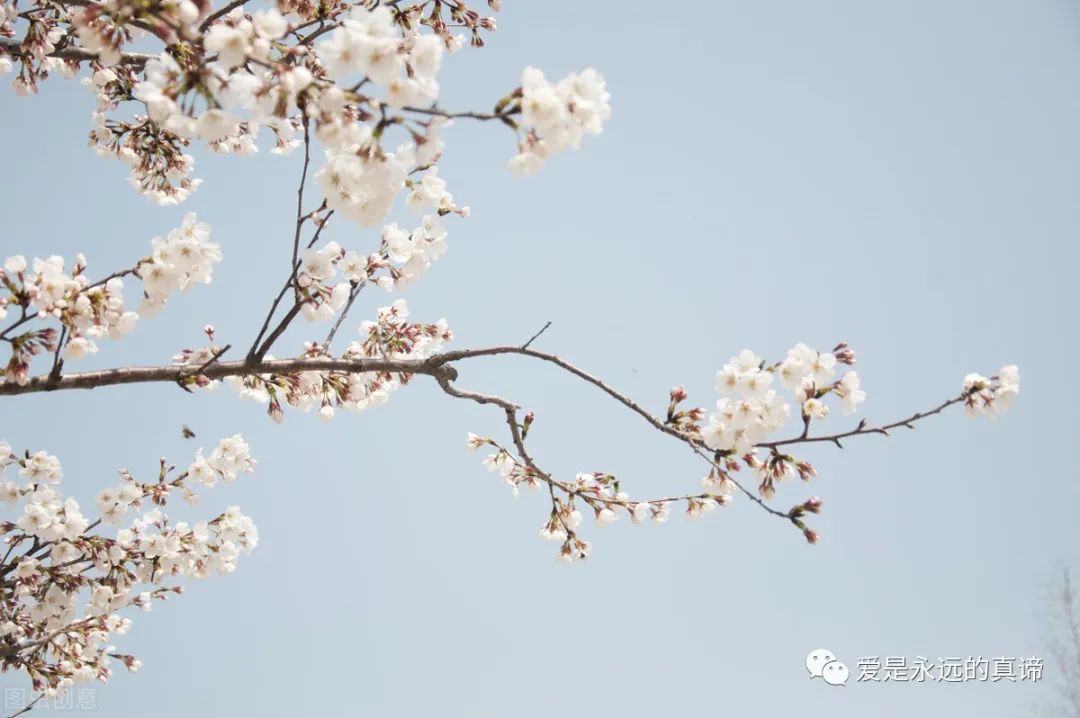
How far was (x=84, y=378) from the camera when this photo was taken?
2840 mm

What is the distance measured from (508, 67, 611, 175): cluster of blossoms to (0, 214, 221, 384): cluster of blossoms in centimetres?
148

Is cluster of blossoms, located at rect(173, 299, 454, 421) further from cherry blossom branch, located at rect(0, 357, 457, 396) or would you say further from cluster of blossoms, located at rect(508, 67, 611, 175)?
cluster of blossoms, located at rect(508, 67, 611, 175)

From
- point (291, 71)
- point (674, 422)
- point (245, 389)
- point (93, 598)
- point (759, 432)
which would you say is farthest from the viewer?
point (93, 598)

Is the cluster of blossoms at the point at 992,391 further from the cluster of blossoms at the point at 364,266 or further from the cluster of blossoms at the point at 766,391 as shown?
the cluster of blossoms at the point at 364,266

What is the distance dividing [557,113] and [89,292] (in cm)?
196

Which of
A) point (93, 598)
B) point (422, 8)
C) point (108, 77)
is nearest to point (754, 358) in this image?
point (422, 8)

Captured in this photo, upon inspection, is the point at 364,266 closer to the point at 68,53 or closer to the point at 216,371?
the point at 216,371

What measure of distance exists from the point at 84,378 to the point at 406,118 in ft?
6.20

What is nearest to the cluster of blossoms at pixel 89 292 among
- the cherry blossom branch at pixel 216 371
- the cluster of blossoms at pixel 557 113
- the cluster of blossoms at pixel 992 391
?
the cherry blossom branch at pixel 216 371

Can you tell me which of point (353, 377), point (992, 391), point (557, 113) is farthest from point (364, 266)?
point (992, 391)

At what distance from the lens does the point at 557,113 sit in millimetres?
2023

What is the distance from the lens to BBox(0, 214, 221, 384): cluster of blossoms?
101 inches

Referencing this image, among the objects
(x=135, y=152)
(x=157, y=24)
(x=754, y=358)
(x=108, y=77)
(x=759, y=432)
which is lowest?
(x=759, y=432)

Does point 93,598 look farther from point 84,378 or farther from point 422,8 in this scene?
point 422,8
